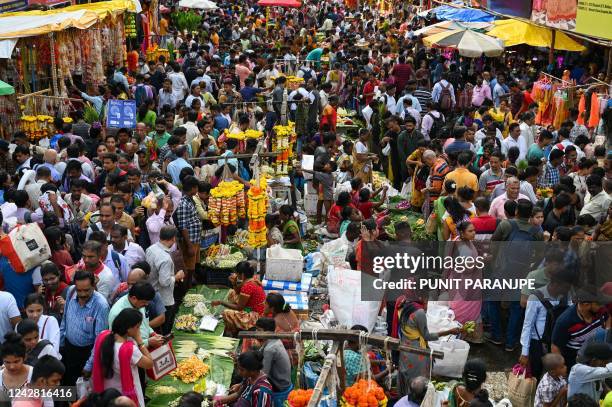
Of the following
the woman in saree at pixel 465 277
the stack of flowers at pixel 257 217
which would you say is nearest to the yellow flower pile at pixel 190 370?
the stack of flowers at pixel 257 217

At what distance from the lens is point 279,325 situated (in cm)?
720

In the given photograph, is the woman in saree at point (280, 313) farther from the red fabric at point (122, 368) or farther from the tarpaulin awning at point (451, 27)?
the tarpaulin awning at point (451, 27)

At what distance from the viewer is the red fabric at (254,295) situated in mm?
7883

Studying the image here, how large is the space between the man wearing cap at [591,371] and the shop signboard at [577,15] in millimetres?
10496

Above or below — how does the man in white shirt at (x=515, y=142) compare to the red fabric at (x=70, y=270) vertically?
below

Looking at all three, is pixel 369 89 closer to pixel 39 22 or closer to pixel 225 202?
pixel 39 22

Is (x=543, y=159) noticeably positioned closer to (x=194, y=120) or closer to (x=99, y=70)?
(x=194, y=120)

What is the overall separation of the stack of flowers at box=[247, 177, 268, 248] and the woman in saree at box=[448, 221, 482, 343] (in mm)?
2071

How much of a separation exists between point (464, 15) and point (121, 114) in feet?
44.9

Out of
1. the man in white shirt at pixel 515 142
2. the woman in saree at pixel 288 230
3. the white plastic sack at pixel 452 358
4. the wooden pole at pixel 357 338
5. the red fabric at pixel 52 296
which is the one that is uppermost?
the wooden pole at pixel 357 338

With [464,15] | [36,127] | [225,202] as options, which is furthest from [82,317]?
[464,15]

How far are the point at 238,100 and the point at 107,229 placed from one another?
6728mm

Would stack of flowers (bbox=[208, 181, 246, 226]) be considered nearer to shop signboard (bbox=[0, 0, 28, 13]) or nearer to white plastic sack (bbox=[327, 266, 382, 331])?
white plastic sack (bbox=[327, 266, 382, 331])

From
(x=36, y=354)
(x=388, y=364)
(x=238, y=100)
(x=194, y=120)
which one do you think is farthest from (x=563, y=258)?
(x=238, y=100)
